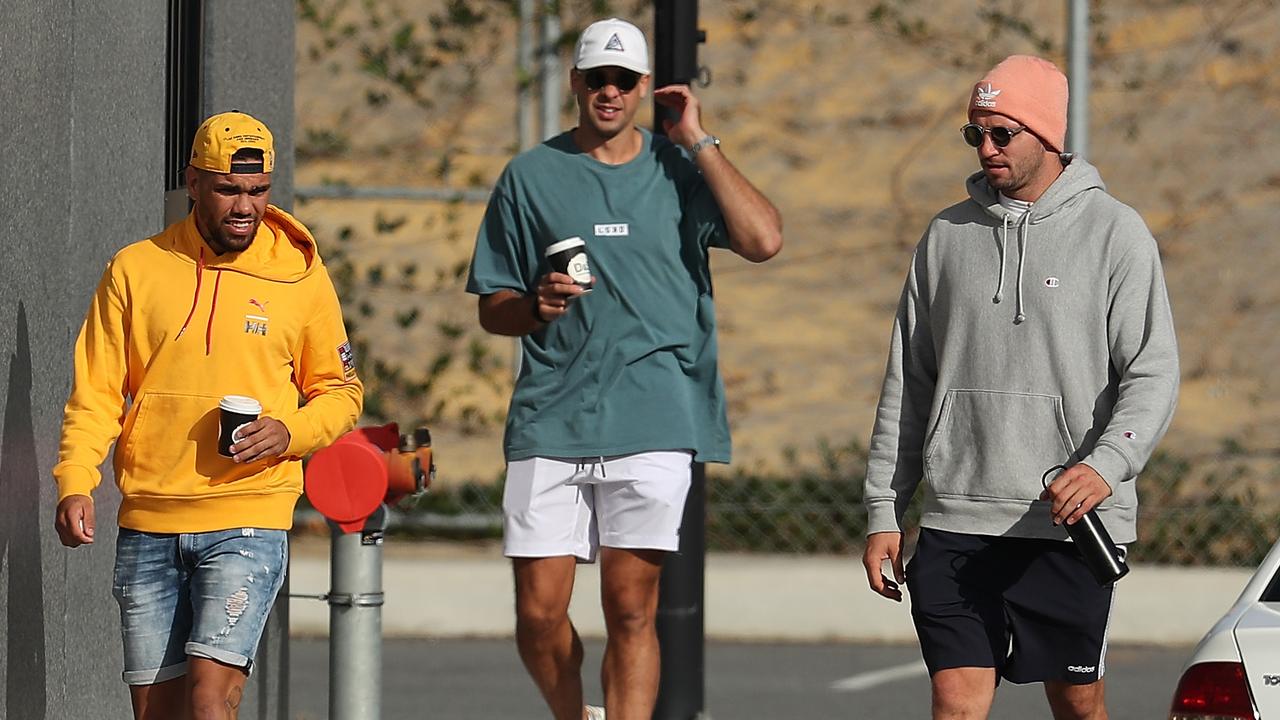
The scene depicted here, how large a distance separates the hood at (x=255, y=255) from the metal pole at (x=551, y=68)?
7.95 metres

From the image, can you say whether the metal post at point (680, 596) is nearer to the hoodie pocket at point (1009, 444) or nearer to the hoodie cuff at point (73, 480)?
the hoodie pocket at point (1009, 444)

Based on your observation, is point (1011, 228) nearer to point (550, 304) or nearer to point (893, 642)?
point (550, 304)

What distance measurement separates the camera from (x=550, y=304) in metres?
5.73

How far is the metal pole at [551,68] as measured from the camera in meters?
13.4

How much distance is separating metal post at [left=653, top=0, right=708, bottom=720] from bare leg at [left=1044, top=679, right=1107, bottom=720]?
2.44 meters

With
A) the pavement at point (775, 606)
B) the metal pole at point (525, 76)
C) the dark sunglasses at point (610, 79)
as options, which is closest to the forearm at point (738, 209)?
the dark sunglasses at point (610, 79)

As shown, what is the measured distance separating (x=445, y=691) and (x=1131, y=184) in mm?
7177

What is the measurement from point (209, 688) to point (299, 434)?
63cm

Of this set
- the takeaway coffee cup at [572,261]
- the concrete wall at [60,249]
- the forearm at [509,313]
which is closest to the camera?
the concrete wall at [60,249]

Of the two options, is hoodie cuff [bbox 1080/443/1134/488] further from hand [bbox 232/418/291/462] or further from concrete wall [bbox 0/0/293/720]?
concrete wall [bbox 0/0/293/720]

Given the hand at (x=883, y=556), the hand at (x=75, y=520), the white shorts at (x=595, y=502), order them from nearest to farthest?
the hand at (x=75, y=520), the hand at (x=883, y=556), the white shorts at (x=595, y=502)

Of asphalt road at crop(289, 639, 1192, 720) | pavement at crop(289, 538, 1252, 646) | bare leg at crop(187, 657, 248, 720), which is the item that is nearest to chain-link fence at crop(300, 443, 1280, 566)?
pavement at crop(289, 538, 1252, 646)

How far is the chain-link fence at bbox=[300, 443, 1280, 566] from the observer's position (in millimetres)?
11703

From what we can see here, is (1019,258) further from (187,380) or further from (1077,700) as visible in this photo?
(187,380)
